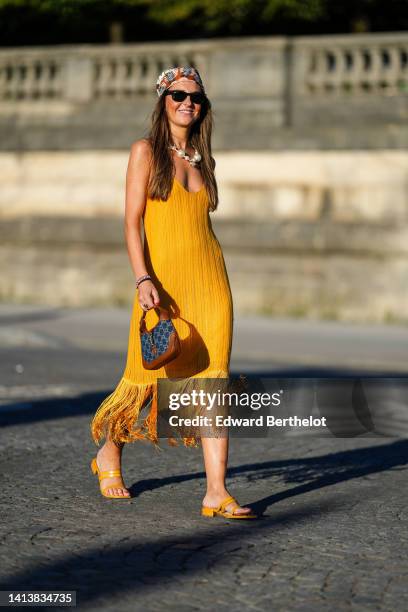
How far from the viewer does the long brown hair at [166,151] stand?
5.89 m

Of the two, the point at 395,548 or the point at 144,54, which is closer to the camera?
the point at 395,548

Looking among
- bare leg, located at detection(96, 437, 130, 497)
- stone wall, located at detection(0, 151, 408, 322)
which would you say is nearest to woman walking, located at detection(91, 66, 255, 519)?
bare leg, located at detection(96, 437, 130, 497)

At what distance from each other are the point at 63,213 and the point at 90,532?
14.1 meters

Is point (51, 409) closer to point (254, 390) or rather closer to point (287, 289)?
point (254, 390)

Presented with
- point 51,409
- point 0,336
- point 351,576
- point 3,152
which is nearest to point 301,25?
point 3,152

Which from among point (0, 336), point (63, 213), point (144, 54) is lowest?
point (0, 336)

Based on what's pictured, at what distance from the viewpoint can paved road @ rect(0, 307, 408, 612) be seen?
15.1 feet

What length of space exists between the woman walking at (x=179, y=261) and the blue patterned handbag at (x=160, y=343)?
100 millimetres

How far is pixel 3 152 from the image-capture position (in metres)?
19.7

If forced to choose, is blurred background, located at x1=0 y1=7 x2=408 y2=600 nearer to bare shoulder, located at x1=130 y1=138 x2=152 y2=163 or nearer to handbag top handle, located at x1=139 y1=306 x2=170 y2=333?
handbag top handle, located at x1=139 y1=306 x2=170 y2=333

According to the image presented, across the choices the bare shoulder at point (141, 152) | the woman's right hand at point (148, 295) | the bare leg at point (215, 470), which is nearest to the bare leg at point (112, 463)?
the bare leg at point (215, 470)

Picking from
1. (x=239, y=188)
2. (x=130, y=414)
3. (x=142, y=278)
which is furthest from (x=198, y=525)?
(x=239, y=188)

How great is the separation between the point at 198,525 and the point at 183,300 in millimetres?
997

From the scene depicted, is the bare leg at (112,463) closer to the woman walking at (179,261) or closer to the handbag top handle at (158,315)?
the woman walking at (179,261)
